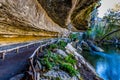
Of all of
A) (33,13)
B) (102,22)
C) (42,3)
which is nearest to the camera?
(33,13)

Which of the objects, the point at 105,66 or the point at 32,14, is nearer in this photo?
the point at 32,14

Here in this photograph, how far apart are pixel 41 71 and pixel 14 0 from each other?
3.06m

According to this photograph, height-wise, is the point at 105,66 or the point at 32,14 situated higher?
the point at 32,14

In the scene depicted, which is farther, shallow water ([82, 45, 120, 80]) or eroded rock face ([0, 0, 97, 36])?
shallow water ([82, 45, 120, 80])

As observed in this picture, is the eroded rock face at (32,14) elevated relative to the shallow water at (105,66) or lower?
elevated

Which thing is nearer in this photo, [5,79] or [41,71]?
[5,79]

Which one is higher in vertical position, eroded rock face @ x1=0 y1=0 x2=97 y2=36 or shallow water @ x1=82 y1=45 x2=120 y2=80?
eroded rock face @ x1=0 y1=0 x2=97 y2=36

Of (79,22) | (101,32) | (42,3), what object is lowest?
(101,32)

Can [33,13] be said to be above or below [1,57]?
above

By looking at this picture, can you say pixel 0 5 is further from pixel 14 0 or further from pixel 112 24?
pixel 112 24

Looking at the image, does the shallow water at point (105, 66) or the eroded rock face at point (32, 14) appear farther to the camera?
the shallow water at point (105, 66)

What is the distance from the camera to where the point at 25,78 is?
6988 mm

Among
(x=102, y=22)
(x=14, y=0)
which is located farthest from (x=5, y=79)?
(x=102, y=22)

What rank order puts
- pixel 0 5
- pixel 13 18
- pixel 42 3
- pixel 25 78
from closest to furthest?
pixel 0 5 → pixel 13 18 → pixel 25 78 → pixel 42 3
